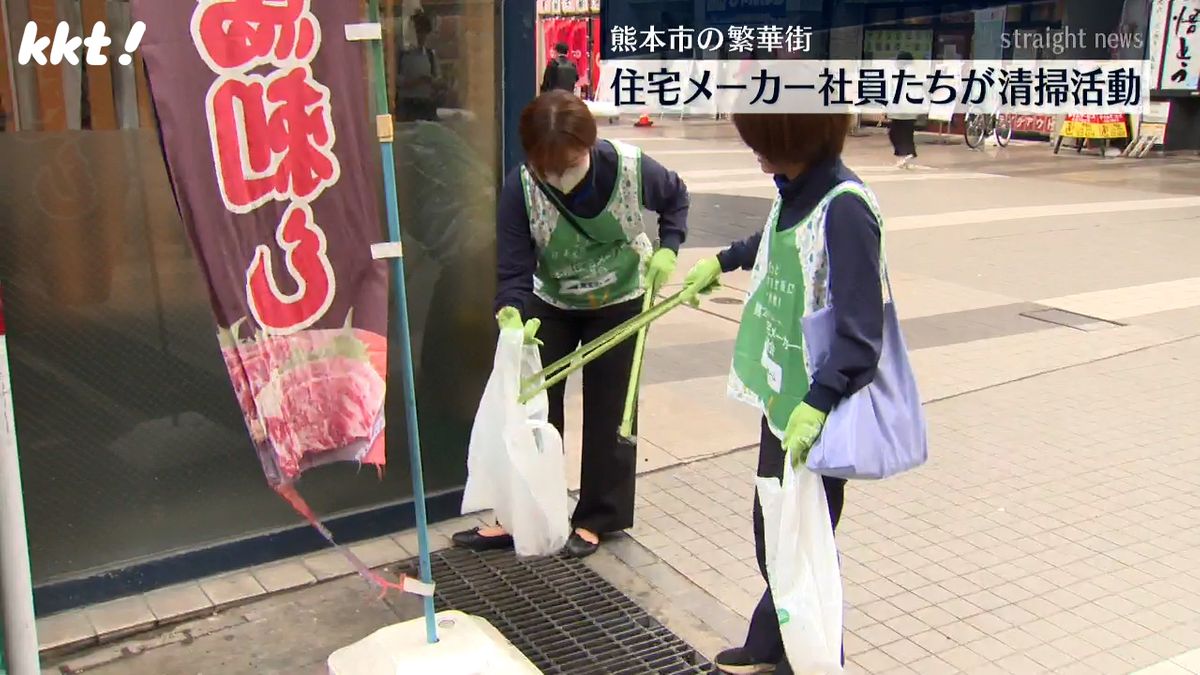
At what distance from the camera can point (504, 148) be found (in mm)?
4043

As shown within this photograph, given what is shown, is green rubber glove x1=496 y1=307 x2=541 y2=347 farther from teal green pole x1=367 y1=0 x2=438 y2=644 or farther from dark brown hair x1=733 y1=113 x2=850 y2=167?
dark brown hair x1=733 y1=113 x2=850 y2=167

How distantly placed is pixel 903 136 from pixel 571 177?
13.7 metres

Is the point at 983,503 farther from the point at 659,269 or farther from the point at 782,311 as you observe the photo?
the point at 782,311

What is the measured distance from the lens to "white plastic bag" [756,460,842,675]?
103 inches

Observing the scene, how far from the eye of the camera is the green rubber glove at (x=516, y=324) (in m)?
3.37

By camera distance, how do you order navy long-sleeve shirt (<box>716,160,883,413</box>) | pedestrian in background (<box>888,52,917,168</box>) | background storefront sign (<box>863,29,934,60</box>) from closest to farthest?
1. navy long-sleeve shirt (<box>716,160,883,413</box>)
2. pedestrian in background (<box>888,52,917,168</box>)
3. background storefront sign (<box>863,29,934,60</box>)

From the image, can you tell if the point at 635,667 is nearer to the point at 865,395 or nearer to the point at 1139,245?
the point at 865,395

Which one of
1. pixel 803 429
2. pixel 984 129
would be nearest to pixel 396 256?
pixel 803 429

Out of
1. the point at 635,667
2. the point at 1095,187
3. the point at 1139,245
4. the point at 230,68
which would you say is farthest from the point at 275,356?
the point at 1095,187

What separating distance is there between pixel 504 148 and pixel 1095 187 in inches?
460

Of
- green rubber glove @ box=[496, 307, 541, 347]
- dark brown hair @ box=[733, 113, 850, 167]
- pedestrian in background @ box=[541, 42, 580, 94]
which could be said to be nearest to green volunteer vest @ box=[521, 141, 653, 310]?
green rubber glove @ box=[496, 307, 541, 347]

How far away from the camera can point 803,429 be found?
2.54 metres
